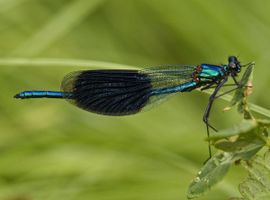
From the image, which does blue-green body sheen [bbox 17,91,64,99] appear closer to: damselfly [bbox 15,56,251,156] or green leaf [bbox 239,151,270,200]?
damselfly [bbox 15,56,251,156]

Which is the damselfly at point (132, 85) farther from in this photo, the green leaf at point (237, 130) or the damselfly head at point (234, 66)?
the green leaf at point (237, 130)

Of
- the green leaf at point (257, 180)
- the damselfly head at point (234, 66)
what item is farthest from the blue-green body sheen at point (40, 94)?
the green leaf at point (257, 180)

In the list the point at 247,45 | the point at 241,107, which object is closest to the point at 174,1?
the point at 247,45

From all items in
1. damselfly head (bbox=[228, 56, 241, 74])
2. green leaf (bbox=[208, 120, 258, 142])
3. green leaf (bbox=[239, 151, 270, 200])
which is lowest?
green leaf (bbox=[239, 151, 270, 200])

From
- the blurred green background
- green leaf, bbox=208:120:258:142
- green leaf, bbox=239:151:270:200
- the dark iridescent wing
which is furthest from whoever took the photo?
the blurred green background

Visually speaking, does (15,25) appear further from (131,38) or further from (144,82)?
(144,82)

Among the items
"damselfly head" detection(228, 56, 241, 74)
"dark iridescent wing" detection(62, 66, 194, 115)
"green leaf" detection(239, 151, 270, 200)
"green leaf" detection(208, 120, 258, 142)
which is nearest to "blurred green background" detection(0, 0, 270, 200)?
"dark iridescent wing" detection(62, 66, 194, 115)
